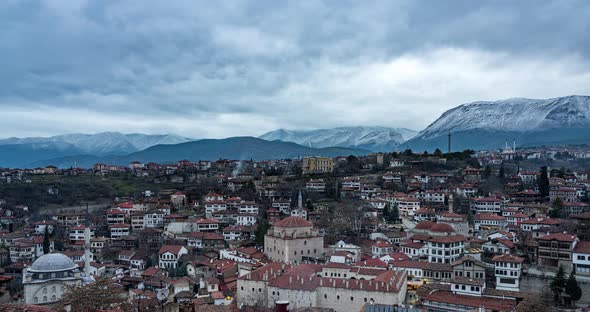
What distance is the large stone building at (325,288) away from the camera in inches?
881

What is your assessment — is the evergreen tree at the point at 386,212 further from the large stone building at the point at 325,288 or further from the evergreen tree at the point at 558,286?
the evergreen tree at the point at 558,286

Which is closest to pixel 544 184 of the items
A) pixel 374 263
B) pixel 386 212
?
pixel 386 212

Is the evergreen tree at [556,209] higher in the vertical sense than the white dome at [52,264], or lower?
higher

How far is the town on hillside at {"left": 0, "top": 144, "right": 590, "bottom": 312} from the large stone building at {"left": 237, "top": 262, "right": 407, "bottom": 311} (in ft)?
0.22

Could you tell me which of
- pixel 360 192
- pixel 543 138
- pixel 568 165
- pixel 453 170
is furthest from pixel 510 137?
pixel 360 192

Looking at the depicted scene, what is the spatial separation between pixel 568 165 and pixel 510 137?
113334 mm

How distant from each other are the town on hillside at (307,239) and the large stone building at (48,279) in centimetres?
6

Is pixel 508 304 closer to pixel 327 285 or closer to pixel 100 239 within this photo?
pixel 327 285

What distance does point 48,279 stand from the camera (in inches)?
957

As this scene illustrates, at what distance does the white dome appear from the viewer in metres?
24.4

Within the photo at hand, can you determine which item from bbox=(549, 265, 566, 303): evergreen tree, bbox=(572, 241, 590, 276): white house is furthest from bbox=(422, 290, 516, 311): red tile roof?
bbox=(572, 241, 590, 276): white house

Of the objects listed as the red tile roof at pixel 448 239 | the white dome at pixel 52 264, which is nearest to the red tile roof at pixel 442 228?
the red tile roof at pixel 448 239

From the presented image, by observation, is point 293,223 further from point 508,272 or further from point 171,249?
point 508,272

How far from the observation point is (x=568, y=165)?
77312mm
